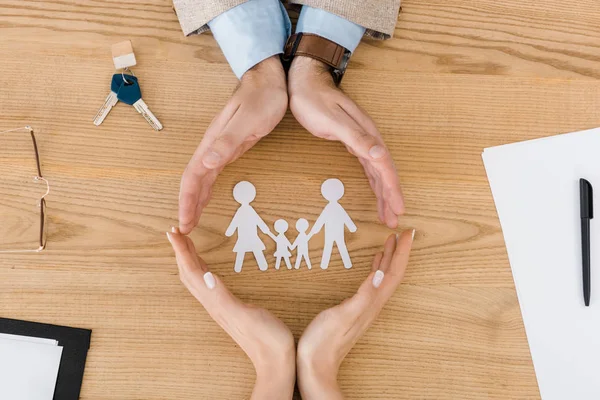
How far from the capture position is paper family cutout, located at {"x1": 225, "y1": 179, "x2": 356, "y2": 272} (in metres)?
0.85

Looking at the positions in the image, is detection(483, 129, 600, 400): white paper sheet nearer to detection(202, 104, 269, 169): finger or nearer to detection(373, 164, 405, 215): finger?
detection(373, 164, 405, 215): finger

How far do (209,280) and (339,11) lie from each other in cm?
50

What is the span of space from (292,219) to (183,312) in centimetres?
24

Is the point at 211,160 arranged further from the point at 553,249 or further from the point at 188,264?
the point at 553,249

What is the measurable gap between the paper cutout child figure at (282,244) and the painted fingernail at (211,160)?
0.17 meters

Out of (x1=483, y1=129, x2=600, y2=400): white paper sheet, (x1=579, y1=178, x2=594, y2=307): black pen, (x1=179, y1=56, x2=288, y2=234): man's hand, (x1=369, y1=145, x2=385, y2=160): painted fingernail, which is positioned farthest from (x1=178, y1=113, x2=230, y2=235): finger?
(x1=579, y1=178, x2=594, y2=307): black pen

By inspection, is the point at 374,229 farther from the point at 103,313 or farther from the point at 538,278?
the point at 103,313

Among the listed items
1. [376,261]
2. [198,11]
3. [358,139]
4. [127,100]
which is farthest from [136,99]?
[376,261]

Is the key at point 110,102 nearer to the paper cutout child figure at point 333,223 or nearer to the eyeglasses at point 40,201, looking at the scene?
the eyeglasses at point 40,201

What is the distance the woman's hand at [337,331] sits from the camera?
78cm

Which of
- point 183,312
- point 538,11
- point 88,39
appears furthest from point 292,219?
point 538,11

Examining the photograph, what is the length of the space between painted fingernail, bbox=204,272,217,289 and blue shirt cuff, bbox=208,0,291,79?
0.34m

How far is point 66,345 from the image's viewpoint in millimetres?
814

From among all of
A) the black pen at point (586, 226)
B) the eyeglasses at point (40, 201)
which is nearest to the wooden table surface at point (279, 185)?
the eyeglasses at point (40, 201)
